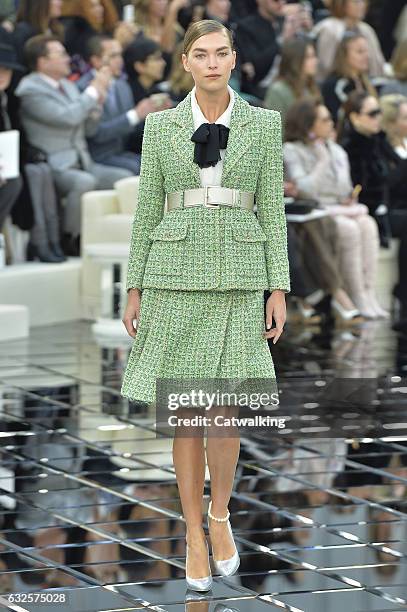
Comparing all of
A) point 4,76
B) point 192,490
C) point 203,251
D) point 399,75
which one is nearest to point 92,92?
point 4,76

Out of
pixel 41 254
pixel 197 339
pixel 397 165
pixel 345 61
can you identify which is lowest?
pixel 197 339

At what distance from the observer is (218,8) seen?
12109 millimetres

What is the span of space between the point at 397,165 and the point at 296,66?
1050mm

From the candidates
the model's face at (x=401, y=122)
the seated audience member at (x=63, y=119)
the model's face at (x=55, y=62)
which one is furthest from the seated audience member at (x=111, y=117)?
the model's face at (x=401, y=122)

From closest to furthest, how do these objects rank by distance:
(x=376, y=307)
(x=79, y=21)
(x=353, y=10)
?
(x=376, y=307)
(x=79, y=21)
(x=353, y=10)

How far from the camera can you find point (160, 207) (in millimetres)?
4355

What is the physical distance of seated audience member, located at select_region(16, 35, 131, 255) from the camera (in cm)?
991

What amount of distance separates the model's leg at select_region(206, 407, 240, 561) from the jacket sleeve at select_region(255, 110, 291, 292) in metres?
0.41

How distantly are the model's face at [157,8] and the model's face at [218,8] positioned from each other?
1.30 feet

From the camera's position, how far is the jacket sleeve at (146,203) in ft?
14.1

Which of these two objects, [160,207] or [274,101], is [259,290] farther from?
[274,101]

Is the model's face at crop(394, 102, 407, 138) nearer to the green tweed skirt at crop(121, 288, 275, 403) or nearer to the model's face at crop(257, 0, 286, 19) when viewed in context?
the model's face at crop(257, 0, 286, 19)

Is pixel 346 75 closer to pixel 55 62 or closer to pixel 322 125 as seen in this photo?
pixel 322 125

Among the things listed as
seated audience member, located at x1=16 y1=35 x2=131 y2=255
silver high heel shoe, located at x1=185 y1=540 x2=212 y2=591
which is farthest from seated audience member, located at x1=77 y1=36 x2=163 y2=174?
silver high heel shoe, located at x1=185 y1=540 x2=212 y2=591
